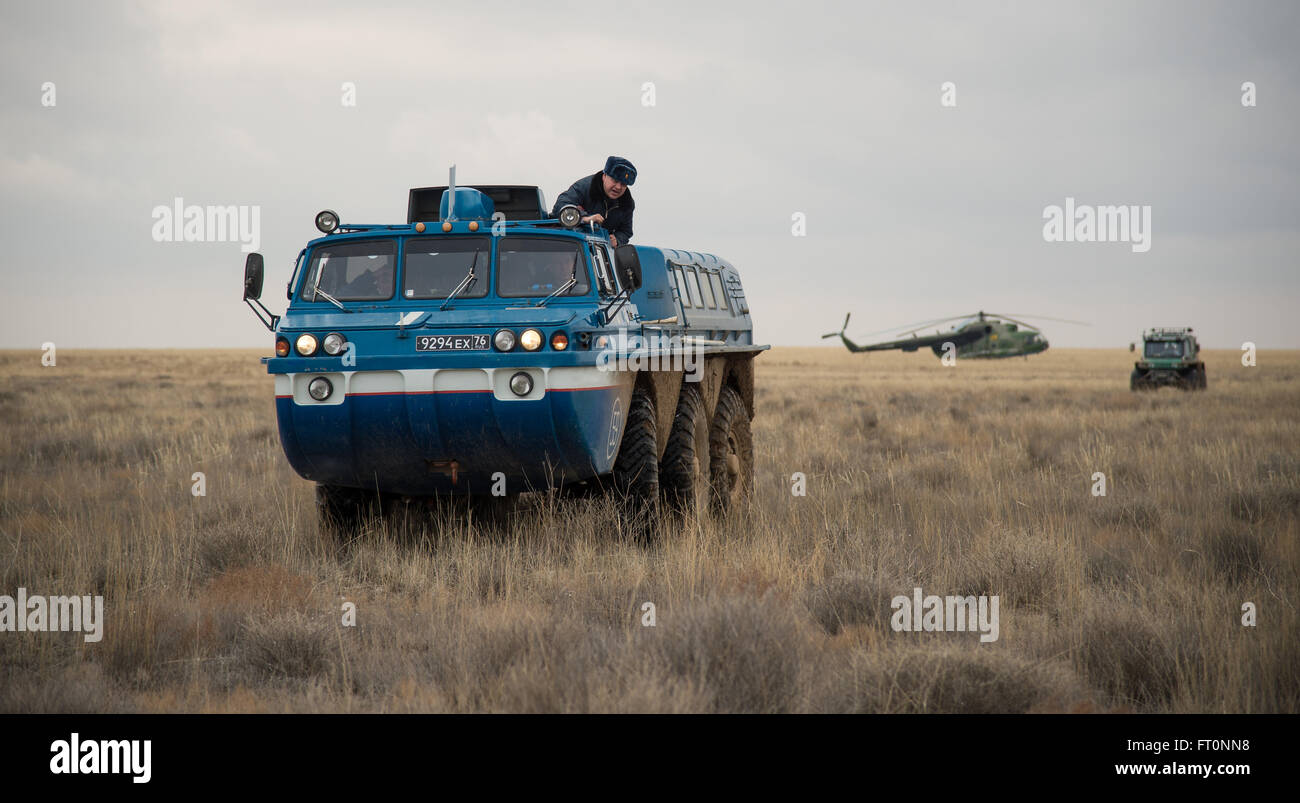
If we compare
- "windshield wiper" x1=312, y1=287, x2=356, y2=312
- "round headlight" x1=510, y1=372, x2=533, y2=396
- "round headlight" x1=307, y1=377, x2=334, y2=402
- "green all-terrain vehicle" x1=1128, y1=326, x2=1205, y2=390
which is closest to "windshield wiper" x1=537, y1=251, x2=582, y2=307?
"round headlight" x1=510, y1=372, x2=533, y2=396

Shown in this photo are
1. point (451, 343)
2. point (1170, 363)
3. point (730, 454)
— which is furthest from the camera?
point (1170, 363)

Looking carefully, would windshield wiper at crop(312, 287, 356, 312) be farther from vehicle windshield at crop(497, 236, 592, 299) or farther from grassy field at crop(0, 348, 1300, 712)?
grassy field at crop(0, 348, 1300, 712)

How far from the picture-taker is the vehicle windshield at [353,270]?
826 centimetres

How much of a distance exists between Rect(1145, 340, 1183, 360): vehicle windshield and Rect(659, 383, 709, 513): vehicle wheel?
88.4 ft

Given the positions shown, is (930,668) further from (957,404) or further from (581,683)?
(957,404)

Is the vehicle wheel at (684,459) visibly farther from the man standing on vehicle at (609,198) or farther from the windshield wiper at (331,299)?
the windshield wiper at (331,299)

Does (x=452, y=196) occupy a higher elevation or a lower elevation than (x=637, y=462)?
higher

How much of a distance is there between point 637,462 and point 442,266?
1.96 metres

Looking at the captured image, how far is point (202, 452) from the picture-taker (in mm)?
16078

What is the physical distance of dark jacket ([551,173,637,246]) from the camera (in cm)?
1002

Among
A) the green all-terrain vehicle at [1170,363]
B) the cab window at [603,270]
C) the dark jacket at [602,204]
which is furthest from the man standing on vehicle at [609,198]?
the green all-terrain vehicle at [1170,363]

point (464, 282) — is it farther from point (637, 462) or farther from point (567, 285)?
point (637, 462)

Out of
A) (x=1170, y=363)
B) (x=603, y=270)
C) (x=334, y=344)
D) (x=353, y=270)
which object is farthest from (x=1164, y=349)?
(x=334, y=344)

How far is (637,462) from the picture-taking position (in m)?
8.38
